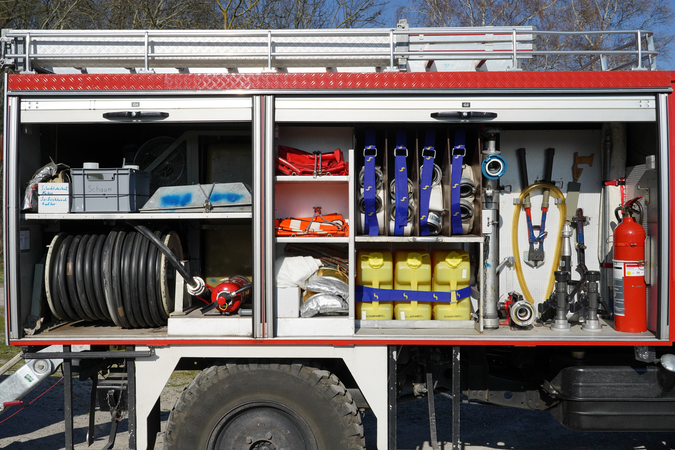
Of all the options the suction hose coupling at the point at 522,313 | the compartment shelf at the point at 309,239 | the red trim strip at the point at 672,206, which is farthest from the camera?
the suction hose coupling at the point at 522,313

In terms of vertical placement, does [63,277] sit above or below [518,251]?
below

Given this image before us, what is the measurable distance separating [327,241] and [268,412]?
1.32 m

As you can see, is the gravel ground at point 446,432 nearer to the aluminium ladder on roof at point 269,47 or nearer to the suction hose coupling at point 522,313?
the suction hose coupling at point 522,313

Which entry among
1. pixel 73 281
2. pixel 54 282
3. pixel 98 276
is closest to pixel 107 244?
pixel 98 276

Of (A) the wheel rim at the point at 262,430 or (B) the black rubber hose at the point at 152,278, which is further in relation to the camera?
(B) the black rubber hose at the point at 152,278

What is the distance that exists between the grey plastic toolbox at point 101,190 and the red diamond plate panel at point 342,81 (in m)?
0.62

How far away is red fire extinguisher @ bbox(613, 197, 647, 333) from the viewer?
4.00 meters

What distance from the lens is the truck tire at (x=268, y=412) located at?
394cm

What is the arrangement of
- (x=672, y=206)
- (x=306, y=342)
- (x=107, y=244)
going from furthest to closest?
(x=107, y=244), (x=306, y=342), (x=672, y=206)

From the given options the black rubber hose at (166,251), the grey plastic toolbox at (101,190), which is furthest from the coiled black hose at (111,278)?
the grey plastic toolbox at (101,190)

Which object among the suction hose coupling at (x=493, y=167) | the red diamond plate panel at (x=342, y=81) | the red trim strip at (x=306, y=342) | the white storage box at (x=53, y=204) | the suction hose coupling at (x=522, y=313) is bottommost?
Answer: the red trim strip at (x=306, y=342)

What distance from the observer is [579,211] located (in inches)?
186

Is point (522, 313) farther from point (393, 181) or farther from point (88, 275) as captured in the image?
point (88, 275)

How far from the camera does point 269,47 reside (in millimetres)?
4047
